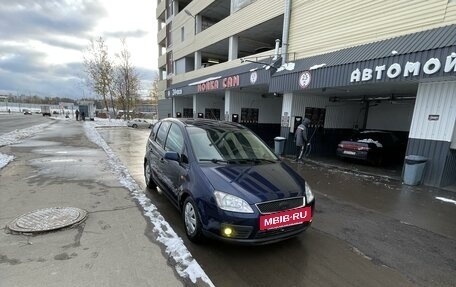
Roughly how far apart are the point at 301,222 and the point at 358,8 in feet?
29.2

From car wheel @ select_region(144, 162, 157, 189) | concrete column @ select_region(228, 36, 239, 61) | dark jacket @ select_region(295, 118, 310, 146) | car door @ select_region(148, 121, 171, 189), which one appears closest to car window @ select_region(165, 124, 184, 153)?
car door @ select_region(148, 121, 171, 189)

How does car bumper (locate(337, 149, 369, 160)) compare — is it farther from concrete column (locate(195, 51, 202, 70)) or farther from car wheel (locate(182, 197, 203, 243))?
concrete column (locate(195, 51, 202, 70))

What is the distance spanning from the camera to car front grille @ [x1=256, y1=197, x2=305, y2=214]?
3098mm

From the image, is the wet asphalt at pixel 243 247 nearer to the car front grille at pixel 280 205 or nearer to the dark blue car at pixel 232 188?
the dark blue car at pixel 232 188

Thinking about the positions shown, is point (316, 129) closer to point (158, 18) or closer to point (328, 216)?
point (328, 216)

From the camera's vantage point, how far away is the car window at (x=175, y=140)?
14.6 ft

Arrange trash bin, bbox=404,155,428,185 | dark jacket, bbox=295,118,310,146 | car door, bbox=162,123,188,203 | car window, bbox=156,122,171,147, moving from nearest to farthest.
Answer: car door, bbox=162,123,188,203
car window, bbox=156,122,171,147
trash bin, bbox=404,155,428,185
dark jacket, bbox=295,118,310,146

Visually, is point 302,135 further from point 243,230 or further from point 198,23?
point 198,23

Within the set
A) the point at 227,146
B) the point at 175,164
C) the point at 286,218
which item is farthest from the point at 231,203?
the point at 175,164

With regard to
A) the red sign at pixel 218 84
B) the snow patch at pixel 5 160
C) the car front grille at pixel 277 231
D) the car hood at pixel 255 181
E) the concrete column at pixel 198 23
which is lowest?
the snow patch at pixel 5 160

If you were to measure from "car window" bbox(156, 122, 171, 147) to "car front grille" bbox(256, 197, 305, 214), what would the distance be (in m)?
2.84

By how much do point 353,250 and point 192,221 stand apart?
2285mm

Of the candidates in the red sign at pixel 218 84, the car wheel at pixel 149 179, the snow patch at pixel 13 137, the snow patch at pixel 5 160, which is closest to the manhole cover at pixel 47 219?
the car wheel at pixel 149 179

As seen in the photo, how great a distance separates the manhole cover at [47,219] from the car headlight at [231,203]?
8.11ft
